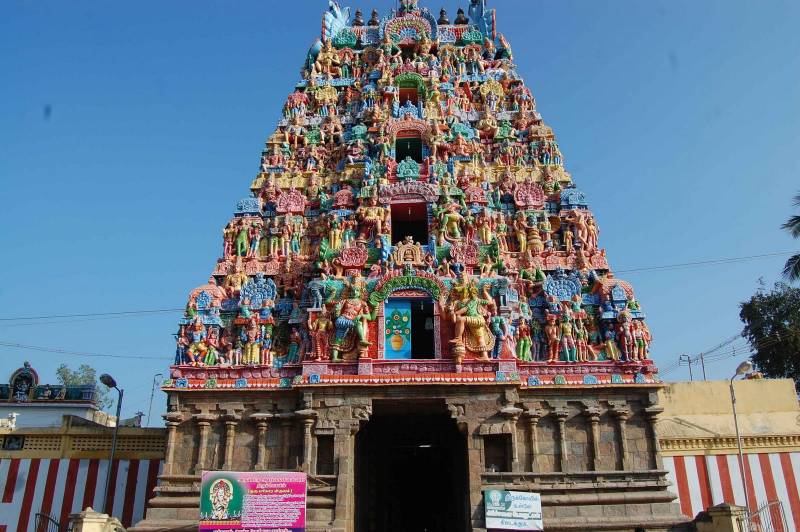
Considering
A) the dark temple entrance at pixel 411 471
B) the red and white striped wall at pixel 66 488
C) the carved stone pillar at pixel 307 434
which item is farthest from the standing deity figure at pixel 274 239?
the red and white striped wall at pixel 66 488

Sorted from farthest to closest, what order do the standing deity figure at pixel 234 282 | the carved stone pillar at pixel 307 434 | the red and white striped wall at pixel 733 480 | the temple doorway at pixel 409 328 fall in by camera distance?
1. the standing deity figure at pixel 234 282
2. the red and white striped wall at pixel 733 480
3. the temple doorway at pixel 409 328
4. the carved stone pillar at pixel 307 434

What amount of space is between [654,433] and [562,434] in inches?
94.7

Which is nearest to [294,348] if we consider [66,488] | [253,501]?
[253,501]

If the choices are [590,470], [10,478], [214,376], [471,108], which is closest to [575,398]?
[590,470]

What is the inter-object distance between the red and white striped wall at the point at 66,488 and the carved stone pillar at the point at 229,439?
4.42m

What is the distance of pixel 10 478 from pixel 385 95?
1755 cm

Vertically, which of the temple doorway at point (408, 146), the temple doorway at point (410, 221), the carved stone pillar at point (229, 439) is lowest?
the carved stone pillar at point (229, 439)

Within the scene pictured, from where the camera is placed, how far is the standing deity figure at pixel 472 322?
17.4 metres

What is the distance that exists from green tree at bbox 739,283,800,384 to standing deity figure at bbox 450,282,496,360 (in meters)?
21.9

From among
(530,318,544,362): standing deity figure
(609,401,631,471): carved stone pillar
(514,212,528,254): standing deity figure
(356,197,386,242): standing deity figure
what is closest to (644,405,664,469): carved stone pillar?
(609,401,631,471): carved stone pillar

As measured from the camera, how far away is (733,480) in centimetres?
1906

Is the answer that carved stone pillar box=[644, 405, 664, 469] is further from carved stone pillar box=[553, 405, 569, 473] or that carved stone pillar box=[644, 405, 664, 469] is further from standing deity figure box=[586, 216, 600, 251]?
standing deity figure box=[586, 216, 600, 251]

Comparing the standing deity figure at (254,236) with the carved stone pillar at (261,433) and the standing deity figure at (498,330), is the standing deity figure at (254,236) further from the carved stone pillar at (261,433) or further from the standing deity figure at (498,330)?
the standing deity figure at (498,330)

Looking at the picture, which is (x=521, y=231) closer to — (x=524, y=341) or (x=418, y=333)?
(x=524, y=341)
